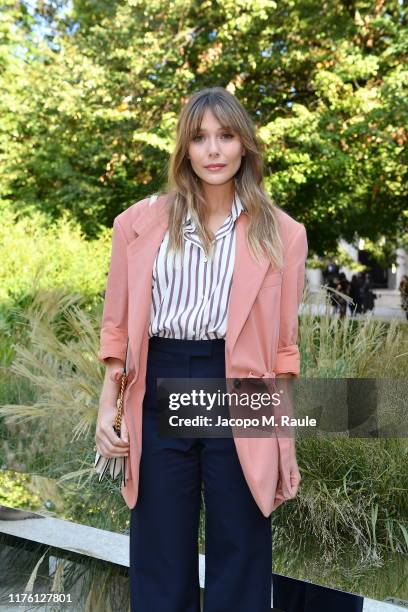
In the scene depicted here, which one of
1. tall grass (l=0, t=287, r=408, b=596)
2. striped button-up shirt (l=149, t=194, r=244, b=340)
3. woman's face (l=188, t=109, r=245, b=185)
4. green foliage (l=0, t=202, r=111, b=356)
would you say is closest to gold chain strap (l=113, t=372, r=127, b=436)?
striped button-up shirt (l=149, t=194, r=244, b=340)

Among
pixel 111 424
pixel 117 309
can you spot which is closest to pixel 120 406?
pixel 111 424

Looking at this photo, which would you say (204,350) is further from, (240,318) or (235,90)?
(235,90)

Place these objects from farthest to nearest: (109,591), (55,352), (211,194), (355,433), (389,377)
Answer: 1. (55,352)
2. (389,377)
3. (355,433)
4. (109,591)
5. (211,194)

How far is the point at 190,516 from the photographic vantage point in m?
1.95

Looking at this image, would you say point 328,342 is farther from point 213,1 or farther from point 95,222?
point 95,222

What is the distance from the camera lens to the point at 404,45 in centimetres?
1098

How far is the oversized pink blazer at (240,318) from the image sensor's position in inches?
74.0

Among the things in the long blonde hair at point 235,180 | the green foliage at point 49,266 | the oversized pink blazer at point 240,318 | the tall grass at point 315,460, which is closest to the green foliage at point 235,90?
the green foliage at point 49,266

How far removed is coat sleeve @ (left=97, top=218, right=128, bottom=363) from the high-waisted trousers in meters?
0.12

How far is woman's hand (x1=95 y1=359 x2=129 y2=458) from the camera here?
1.94 metres

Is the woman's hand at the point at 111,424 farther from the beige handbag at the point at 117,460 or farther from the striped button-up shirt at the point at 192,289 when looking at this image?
the striped button-up shirt at the point at 192,289

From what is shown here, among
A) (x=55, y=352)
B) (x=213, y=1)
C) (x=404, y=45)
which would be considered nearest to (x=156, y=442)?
(x=55, y=352)

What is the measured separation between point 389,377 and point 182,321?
2.30m

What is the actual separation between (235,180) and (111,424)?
72 centimetres
